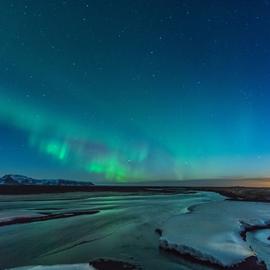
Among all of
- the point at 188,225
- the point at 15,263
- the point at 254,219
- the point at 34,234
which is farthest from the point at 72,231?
the point at 254,219

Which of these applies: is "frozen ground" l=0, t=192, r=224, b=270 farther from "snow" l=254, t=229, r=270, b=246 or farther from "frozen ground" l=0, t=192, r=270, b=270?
"snow" l=254, t=229, r=270, b=246

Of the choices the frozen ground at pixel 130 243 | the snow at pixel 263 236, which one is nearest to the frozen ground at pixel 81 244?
the frozen ground at pixel 130 243

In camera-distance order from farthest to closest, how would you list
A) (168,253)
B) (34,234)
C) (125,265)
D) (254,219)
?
(254,219), (34,234), (168,253), (125,265)

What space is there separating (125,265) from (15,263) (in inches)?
159

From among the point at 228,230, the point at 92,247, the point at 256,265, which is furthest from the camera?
the point at 228,230

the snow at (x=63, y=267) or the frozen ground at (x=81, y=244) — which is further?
the frozen ground at (x=81, y=244)

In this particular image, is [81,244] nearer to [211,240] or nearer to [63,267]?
[63,267]

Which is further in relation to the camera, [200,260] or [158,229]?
[158,229]

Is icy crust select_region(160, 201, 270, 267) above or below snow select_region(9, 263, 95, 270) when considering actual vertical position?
above

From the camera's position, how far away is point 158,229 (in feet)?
69.7

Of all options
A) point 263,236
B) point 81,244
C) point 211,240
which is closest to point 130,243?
point 81,244

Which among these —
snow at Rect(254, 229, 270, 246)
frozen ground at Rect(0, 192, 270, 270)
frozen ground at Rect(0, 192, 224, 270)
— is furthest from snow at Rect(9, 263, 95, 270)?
snow at Rect(254, 229, 270, 246)

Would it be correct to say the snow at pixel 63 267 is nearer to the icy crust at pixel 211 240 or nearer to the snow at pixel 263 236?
the icy crust at pixel 211 240

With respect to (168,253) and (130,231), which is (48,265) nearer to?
(168,253)
